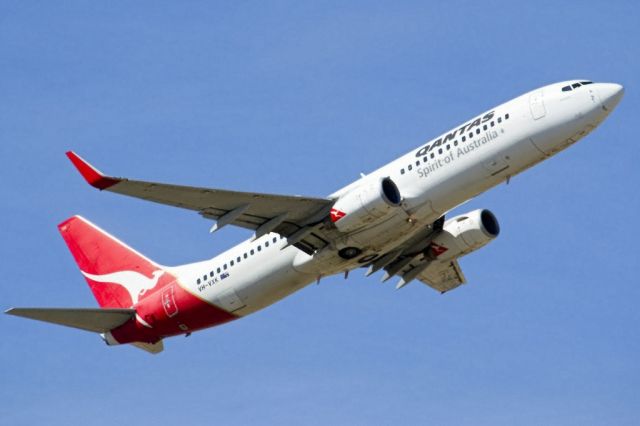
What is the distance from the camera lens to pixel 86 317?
62.5 m

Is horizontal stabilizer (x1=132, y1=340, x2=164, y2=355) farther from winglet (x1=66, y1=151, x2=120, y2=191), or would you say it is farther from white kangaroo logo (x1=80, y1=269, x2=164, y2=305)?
winglet (x1=66, y1=151, x2=120, y2=191)

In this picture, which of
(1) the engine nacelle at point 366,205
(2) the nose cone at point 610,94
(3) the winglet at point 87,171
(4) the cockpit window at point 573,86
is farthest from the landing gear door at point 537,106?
(3) the winglet at point 87,171

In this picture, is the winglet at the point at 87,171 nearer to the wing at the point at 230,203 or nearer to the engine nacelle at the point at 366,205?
the wing at the point at 230,203

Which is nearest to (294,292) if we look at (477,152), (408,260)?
(408,260)

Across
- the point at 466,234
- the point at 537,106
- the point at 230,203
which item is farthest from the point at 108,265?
the point at 537,106

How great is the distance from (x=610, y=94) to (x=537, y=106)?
3.04 m

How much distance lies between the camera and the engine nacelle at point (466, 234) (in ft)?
202

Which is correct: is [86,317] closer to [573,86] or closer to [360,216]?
[360,216]

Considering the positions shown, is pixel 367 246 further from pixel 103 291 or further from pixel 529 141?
pixel 103 291

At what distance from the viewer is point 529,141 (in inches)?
2175

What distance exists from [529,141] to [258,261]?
43.5 feet

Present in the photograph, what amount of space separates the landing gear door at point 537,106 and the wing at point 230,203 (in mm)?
9289

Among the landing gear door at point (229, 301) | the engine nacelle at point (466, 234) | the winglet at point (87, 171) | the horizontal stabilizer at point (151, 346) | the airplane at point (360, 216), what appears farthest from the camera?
the horizontal stabilizer at point (151, 346)

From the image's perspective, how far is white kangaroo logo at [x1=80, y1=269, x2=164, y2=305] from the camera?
64.3 meters
